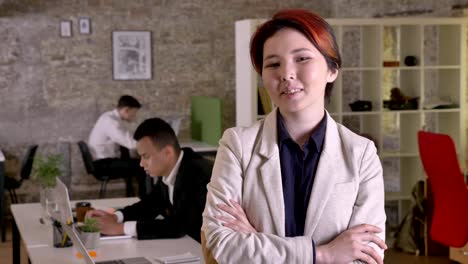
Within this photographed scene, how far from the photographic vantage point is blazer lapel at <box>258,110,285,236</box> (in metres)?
1.66

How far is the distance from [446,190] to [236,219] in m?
4.16

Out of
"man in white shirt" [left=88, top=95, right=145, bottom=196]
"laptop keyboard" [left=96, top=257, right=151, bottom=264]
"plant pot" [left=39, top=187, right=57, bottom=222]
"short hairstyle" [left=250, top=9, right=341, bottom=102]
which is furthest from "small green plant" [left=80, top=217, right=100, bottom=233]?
"man in white shirt" [left=88, top=95, right=145, bottom=196]

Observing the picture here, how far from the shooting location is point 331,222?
1.69 metres

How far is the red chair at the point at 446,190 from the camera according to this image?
5418 millimetres

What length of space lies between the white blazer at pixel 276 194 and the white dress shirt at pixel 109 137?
7296mm

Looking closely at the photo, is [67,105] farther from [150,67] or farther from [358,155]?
[358,155]

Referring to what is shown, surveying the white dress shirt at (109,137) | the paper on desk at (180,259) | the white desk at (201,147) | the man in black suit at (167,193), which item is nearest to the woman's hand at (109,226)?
the man in black suit at (167,193)

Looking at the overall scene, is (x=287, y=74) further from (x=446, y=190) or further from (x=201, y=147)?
(x=201, y=147)

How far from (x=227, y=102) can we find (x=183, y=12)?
4.21 ft

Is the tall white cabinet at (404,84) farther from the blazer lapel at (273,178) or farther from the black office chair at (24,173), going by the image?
the blazer lapel at (273,178)

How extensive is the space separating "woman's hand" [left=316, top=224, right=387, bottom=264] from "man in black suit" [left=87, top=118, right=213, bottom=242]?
226 centimetres

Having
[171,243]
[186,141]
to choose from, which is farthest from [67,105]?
[171,243]

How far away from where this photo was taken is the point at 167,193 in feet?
15.1

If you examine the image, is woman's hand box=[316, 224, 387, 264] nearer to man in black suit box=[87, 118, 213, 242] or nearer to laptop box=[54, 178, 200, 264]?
laptop box=[54, 178, 200, 264]
